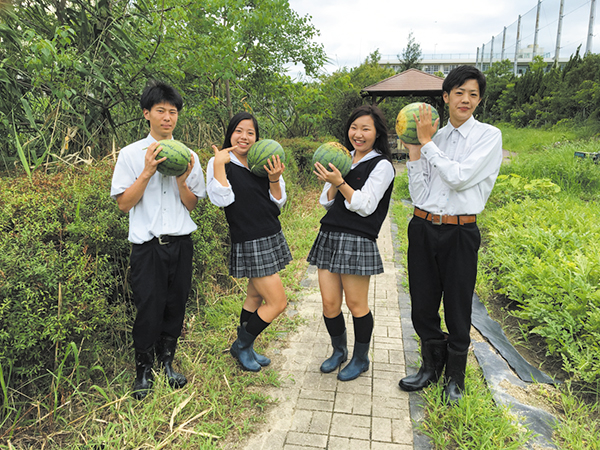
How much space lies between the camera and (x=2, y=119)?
3.44 m

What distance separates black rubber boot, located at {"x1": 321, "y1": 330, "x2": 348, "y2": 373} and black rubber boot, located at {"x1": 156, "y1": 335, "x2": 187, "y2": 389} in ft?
3.82

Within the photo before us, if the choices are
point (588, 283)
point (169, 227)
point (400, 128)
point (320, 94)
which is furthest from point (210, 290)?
point (320, 94)

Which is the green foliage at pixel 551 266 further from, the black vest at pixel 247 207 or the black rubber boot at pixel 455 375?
the black vest at pixel 247 207

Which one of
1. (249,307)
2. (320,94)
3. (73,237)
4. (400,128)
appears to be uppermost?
(320,94)

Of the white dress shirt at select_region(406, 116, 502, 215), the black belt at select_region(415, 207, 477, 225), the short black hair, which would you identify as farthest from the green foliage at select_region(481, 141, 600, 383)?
the short black hair

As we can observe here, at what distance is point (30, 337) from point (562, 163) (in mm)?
10619

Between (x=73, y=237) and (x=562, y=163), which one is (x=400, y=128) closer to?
(x=73, y=237)

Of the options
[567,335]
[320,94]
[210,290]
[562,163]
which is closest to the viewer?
[567,335]

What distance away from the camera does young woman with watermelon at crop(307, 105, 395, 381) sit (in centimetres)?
283

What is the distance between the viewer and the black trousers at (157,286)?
2611mm

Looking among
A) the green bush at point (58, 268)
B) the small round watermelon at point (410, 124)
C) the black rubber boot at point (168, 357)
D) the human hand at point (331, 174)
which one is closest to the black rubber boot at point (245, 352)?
the black rubber boot at point (168, 357)

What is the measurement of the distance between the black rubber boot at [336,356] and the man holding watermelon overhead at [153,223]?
53.0 inches

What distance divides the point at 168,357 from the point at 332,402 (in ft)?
4.30

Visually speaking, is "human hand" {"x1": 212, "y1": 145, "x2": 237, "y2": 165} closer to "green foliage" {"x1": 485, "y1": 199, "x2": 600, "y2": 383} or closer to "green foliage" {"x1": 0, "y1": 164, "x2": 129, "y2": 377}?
"green foliage" {"x1": 0, "y1": 164, "x2": 129, "y2": 377}
